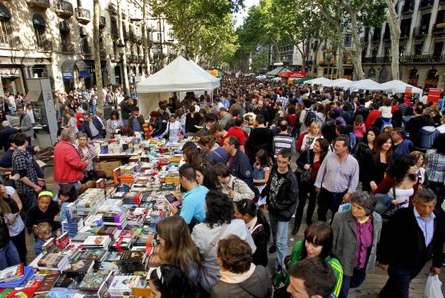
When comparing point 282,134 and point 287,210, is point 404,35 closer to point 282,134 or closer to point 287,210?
point 282,134

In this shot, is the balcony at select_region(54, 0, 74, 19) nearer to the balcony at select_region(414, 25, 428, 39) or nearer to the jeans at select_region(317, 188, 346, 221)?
the jeans at select_region(317, 188, 346, 221)

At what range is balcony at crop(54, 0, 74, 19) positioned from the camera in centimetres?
2354

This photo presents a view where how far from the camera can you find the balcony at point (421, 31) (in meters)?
32.6

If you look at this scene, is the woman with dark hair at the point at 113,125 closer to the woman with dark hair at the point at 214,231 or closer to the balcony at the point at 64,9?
the woman with dark hair at the point at 214,231

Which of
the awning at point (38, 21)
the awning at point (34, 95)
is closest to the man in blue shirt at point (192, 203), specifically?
the awning at point (34, 95)

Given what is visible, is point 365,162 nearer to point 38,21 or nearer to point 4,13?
point 4,13

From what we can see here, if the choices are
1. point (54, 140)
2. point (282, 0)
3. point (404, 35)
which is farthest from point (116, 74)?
point (404, 35)

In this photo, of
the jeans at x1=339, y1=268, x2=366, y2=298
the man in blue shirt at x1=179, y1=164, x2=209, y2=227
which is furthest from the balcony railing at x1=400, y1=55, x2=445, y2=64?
the man in blue shirt at x1=179, y1=164, x2=209, y2=227

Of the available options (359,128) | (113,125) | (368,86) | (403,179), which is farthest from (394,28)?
(403,179)

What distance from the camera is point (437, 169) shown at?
4.68m

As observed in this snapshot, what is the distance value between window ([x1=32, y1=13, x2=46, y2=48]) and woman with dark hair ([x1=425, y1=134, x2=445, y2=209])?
25549mm

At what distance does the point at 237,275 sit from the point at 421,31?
40.9 meters

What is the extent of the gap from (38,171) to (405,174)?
579cm

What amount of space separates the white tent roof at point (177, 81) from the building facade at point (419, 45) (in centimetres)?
3099
